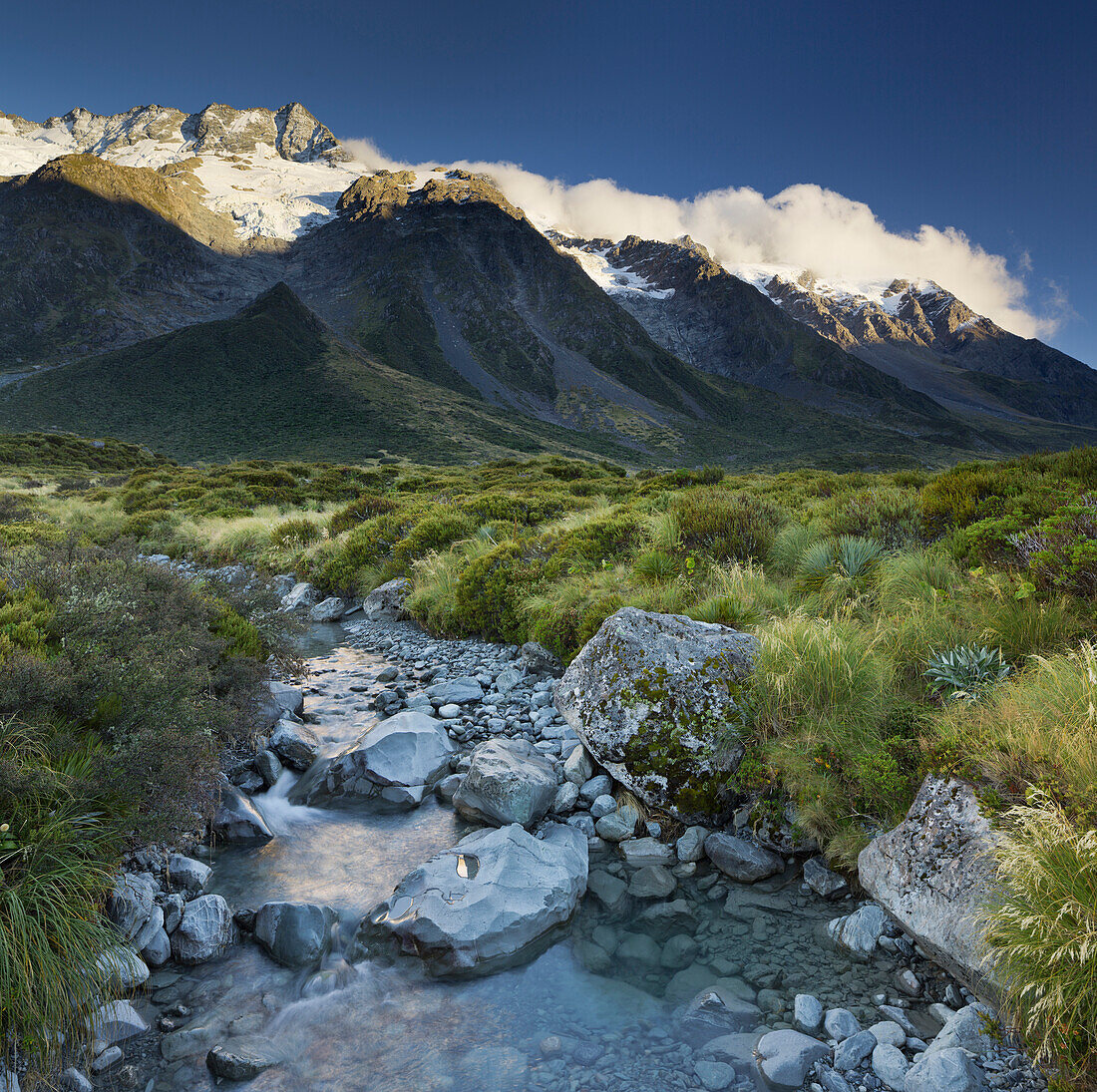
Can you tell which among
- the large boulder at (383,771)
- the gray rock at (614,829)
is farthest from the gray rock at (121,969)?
the gray rock at (614,829)

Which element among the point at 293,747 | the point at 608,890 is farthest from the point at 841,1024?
the point at 293,747

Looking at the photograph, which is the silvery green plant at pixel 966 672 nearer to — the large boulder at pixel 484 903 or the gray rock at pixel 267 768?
the large boulder at pixel 484 903

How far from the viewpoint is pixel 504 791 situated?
520 cm

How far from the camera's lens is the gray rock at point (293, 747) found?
6238 millimetres

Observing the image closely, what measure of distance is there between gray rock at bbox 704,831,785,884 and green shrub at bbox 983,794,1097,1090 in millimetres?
1585

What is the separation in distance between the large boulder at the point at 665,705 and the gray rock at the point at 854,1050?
1927 mm

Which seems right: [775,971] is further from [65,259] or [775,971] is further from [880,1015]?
[65,259]

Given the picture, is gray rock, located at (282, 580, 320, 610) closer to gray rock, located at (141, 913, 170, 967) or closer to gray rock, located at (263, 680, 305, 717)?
gray rock, located at (263, 680, 305, 717)

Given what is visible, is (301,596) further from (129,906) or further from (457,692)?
(129,906)

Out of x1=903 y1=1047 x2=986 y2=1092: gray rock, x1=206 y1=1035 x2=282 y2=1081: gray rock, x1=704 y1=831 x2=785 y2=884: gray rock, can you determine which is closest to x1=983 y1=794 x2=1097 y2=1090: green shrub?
x1=903 y1=1047 x2=986 y2=1092: gray rock

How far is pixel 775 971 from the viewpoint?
3719 millimetres

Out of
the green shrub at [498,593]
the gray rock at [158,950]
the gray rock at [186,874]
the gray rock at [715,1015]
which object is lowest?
the gray rock at [158,950]

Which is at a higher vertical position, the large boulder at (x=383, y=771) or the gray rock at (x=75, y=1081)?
the large boulder at (x=383, y=771)

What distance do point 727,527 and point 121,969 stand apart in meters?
8.27
